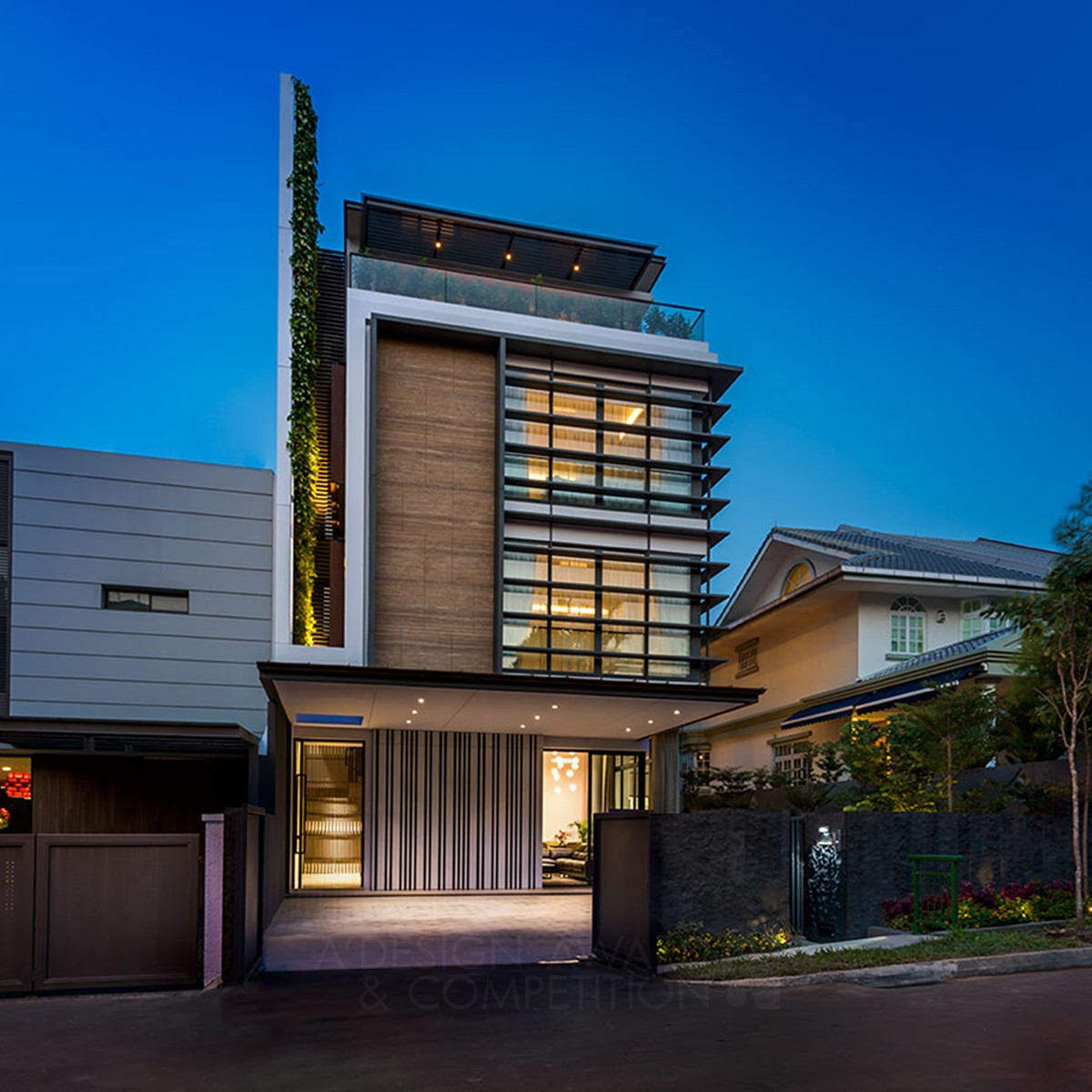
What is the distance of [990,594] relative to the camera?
3000cm

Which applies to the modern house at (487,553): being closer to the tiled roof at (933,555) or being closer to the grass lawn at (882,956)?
the tiled roof at (933,555)

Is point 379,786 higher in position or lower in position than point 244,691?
lower

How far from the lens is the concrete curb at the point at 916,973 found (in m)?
10.8

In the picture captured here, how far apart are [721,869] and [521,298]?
53.7 feet

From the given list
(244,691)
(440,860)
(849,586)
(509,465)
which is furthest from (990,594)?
(244,691)

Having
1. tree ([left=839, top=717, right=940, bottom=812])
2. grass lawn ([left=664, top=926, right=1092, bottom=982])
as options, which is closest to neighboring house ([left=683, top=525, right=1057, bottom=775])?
tree ([left=839, top=717, right=940, bottom=812])

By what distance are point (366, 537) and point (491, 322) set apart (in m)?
5.91

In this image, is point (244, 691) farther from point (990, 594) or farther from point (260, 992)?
point (990, 594)

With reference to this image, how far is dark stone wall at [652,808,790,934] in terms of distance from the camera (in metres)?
12.2

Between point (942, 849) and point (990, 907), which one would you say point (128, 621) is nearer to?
point (942, 849)

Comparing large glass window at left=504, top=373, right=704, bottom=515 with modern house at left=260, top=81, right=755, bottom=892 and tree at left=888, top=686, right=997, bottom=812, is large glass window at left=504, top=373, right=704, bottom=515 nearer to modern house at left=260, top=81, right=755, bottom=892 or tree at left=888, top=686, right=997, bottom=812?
modern house at left=260, top=81, right=755, bottom=892

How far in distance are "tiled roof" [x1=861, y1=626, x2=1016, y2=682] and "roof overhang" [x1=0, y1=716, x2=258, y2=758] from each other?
1555cm

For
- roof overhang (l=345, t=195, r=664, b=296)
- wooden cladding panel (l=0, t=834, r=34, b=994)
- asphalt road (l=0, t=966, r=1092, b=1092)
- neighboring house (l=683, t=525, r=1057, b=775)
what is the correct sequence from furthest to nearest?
roof overhang (l=345, t=195, r=664, b=296)
neighboring house (l=683, t=525, r=1057, b=775)
wooden cladding panel (l=0, t=834, r=34, b=994)
asphalt road (l=0, t=966, r=1092, b=1092)

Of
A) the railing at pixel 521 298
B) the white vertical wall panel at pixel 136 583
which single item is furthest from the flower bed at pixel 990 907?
the railing at pixel 521 298
